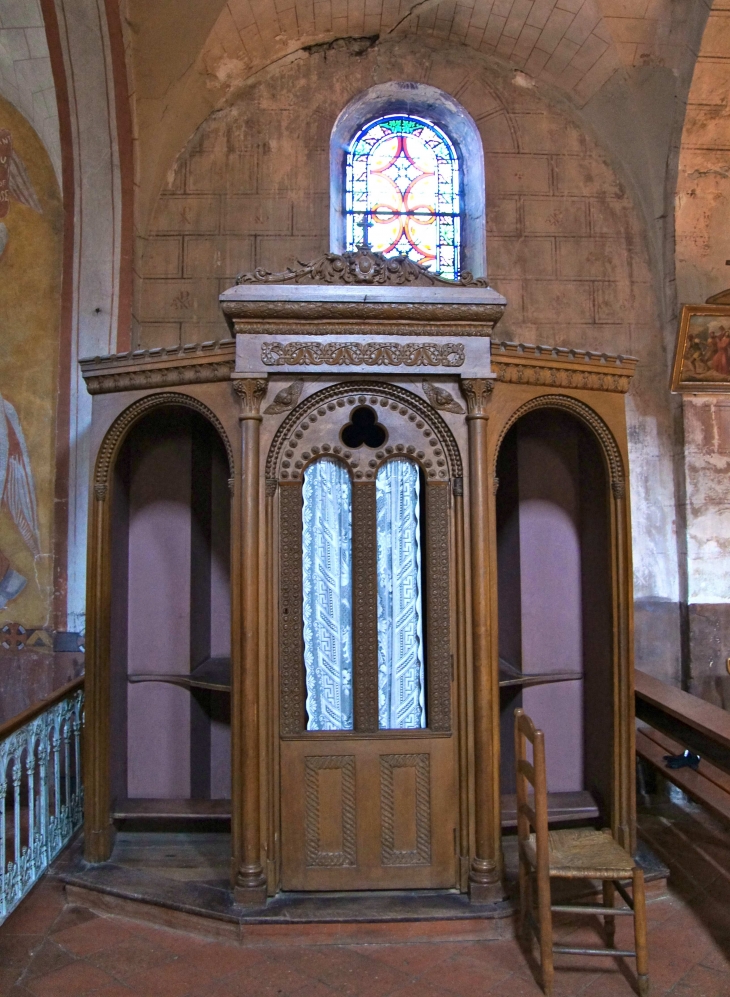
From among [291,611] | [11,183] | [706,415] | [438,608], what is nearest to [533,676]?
[438,608]

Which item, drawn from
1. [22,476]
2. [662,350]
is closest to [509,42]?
[662,350]

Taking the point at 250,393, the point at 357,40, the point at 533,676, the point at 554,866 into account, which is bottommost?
the point at 554,866

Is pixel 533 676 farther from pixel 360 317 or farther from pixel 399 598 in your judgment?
pixel 360 317

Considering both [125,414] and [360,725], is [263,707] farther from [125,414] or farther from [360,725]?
[125,414]

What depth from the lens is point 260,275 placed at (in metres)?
3.62

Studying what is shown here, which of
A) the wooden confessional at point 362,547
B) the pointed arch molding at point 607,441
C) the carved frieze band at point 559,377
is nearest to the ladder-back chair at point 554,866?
the wooden confessional at point 362,547

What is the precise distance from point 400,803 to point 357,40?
6.14 meters

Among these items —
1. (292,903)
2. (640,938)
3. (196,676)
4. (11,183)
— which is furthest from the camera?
(11,183)

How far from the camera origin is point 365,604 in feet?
12.2

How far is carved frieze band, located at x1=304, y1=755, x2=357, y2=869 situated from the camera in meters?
3.62

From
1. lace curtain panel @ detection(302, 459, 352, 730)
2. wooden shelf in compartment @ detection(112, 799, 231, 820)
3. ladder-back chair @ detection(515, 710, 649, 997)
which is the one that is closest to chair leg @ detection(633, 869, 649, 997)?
ladder-back chair @ detection(515, 710, 649, 997)

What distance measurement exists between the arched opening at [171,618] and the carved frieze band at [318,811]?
3.20 feet

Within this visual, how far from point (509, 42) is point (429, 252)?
1822 millimetres

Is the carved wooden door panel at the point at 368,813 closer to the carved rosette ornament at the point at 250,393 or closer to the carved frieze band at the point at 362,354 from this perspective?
the carved rosette ornament at the point at 250,393
